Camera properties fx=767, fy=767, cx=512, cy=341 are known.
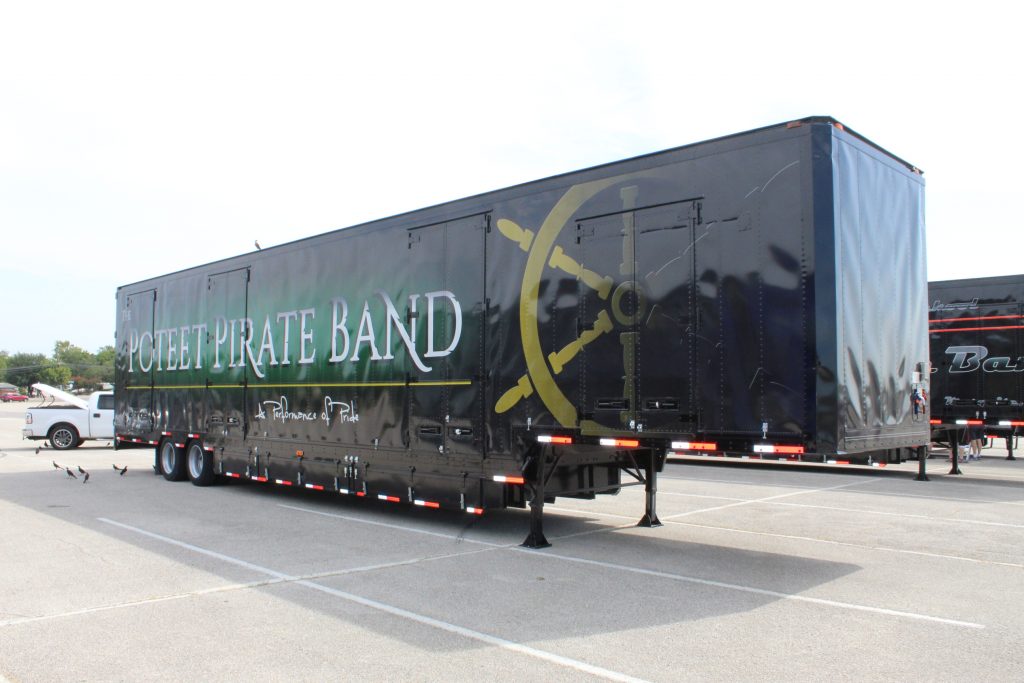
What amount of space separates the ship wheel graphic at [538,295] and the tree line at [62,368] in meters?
129

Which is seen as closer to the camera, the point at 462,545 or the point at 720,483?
the point at 462,545

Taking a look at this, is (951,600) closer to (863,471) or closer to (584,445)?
(584,445)

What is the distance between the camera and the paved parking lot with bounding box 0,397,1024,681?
483 cm

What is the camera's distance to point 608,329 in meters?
7.91

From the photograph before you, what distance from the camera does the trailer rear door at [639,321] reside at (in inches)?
292

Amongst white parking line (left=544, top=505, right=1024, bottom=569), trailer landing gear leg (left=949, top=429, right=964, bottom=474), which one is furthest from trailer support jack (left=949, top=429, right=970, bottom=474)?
white parking line (left=544, top=505, right=1024, bottom=569)

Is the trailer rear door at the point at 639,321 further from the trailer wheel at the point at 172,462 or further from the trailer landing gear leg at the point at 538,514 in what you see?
the trailer wheel at the point at 172,462

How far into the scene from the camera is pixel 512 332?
28.9ft

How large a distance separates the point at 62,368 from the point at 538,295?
146 meters

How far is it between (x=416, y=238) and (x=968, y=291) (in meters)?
15.2

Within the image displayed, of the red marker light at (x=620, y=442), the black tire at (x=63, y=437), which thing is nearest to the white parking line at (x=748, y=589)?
the red marker light at (x=620, y=442)

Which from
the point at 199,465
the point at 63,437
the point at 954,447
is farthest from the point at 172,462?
the point at 954,447

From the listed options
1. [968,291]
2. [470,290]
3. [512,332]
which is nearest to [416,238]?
[470,290]

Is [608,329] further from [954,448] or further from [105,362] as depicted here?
[105,362]
